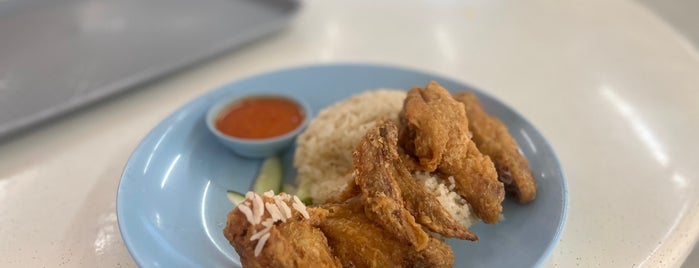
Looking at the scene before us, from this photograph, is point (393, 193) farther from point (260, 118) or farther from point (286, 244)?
point (260, 118)

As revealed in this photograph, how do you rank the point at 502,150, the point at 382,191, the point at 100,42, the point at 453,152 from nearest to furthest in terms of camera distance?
the point at 382,191 → the point at 453,152 → the point at 502,150 → the point at 100,42

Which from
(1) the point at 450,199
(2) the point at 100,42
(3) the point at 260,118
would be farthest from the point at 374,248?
(2) the point at 100,42

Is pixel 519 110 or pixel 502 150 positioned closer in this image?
pixel 502 150

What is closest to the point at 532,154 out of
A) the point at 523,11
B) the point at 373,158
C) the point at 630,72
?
the point at 373,158

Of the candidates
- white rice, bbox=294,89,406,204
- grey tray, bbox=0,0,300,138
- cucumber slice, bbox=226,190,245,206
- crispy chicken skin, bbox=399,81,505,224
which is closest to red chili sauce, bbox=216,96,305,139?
white rice, bbox=294,89,406,204

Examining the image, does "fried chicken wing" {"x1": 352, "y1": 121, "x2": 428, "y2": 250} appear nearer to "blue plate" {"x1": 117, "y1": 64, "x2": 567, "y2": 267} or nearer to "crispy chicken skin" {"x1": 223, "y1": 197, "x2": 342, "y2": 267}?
"crispy chicken skin" {"x1": 223, "y1": 197, "x2": 342, "y2": 267}

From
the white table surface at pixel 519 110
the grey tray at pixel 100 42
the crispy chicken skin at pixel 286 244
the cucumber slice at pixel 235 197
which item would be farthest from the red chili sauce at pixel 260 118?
the crispy chicken skin at pixel 286 244

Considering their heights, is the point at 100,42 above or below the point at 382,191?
below
